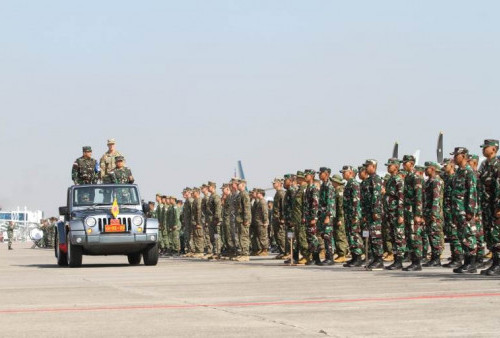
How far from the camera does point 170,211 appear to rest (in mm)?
38250

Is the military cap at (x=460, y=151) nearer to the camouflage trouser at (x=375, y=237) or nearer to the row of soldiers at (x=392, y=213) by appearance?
the row of soldiers at (x=392, y=213)

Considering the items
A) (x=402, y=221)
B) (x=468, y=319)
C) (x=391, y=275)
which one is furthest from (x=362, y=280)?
(x=468, y=319)

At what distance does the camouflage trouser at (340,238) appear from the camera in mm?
24234

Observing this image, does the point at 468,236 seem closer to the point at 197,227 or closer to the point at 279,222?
the point at 279,222

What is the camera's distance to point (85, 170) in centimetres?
2714

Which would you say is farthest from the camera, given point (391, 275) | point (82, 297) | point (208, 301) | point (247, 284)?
point (391, 275)

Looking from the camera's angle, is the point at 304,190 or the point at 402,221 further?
the point at 304,190

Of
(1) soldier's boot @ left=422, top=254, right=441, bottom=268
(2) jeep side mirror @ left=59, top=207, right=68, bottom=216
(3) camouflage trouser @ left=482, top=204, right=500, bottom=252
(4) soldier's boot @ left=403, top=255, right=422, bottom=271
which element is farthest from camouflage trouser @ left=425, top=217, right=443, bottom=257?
(2) jeep side mirror @ left=59, top=207, right=68, bottom=216

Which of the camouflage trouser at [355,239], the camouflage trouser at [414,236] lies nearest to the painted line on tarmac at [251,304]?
the camouflage trouser at [414,236]

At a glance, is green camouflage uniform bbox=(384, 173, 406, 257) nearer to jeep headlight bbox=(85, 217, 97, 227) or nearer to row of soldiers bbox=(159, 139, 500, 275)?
row of soldiers bbox=(159, 139, 500, 275)

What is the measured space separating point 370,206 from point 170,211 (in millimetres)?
18308

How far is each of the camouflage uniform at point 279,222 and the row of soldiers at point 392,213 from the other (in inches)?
1.1

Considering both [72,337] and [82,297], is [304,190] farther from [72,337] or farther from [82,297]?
[72,337]

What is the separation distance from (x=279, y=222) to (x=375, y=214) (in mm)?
9813
